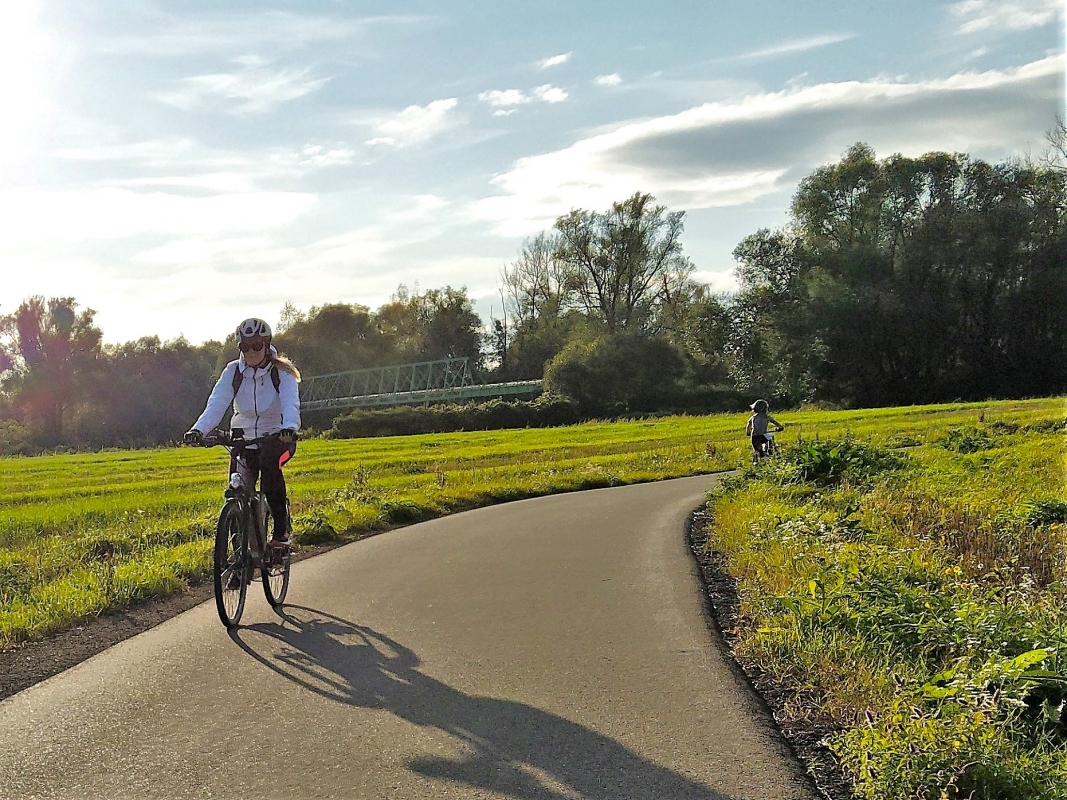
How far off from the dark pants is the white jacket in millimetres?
126

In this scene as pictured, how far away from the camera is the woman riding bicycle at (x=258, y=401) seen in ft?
24.5

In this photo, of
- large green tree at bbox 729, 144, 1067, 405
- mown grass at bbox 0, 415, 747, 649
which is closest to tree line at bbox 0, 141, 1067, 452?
large green tree at bbox 729, 144, 1067, 405

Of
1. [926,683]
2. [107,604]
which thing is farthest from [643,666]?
[107,604]

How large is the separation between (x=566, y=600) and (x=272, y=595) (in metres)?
2.32

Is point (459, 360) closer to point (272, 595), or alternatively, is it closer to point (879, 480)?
point (879, 480)

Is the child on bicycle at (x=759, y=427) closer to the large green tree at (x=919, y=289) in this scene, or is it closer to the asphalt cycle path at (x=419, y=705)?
the asphalt cycle path at (x=419, y=705)

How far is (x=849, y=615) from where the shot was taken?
6074mm

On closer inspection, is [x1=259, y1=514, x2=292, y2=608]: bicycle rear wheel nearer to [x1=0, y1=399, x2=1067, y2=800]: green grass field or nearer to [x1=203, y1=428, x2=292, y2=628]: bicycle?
[x1=203, y1=428, x2=292, y2=628]: bicycle

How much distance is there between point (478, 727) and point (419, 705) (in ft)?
1.65

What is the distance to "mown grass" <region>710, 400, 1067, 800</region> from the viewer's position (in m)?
3.95

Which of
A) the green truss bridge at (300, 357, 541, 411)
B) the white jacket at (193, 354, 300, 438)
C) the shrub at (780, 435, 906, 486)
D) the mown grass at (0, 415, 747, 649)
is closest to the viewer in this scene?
the white jacket at (193, 354, 300, 438)

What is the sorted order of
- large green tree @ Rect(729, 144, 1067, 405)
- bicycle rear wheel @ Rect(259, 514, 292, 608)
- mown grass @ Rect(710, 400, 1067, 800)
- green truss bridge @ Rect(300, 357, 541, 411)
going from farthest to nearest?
green truss bridge @ Rect(300, 357, 541, 411) < large green tree @ Rect(729, 144, 1067, 405) < bicycle rear wheel @ Rect(259, 514, 292, 608) < mown grass @ Rect(710, 400, 1067, 800)

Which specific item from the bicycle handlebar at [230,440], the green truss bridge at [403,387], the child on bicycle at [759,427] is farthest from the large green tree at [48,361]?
the bicycle handlebar at [230,440]

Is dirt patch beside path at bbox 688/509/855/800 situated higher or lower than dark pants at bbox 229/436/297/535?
lower
